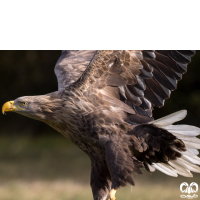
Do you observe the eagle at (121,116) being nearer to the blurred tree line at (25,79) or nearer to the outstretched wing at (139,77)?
the outstretched wing at (139,77)

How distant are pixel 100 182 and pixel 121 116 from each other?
0.51 metres

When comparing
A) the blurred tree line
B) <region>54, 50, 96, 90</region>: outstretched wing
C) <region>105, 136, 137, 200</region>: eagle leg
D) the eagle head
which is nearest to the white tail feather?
<region>105, 136, 137, 200</region>: eagle leg

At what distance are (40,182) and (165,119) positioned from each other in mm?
3053

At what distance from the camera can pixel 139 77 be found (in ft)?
11.6

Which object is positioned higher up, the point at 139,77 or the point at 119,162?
the point at 139,77

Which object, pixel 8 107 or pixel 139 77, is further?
pixel 139 77

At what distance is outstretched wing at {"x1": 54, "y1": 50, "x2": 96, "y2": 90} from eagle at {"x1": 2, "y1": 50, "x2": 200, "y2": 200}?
387 mm

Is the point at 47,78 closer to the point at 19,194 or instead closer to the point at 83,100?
the point at 19,194

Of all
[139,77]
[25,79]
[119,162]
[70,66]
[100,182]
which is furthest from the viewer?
[25,79]

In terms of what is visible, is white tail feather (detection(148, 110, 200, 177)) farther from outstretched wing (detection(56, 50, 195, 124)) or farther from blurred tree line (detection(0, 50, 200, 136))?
blurred tree line (detection(0, 50, 200, 136))

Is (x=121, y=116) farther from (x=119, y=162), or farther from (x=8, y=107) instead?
(x=8, y=107)

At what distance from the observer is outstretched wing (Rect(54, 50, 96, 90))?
377 centimetres

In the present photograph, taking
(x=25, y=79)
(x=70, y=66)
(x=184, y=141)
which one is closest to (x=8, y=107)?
(x=70, y=66)
